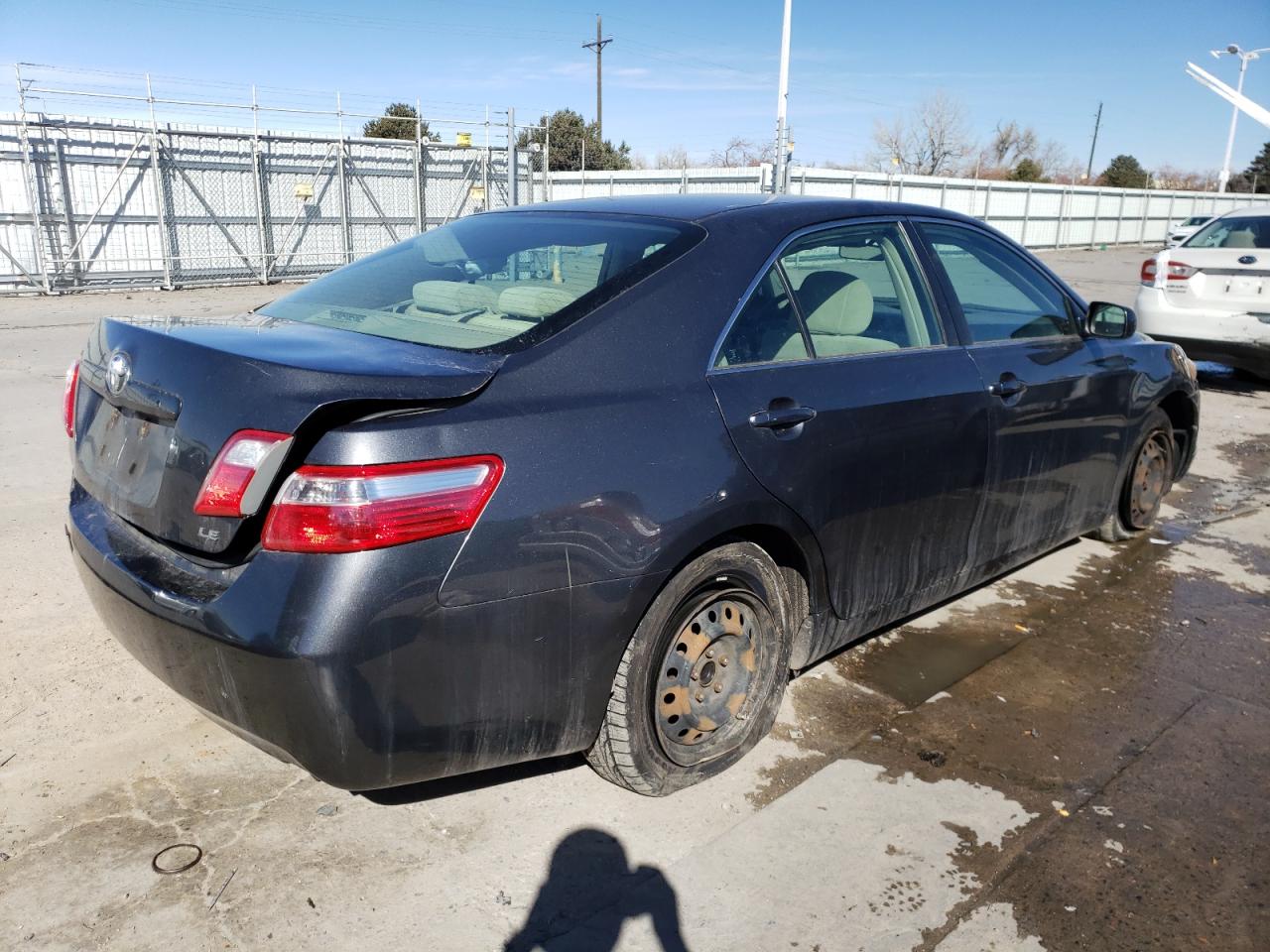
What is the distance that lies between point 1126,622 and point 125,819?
3.86 metres

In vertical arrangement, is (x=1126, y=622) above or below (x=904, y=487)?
below

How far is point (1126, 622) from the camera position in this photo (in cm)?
429

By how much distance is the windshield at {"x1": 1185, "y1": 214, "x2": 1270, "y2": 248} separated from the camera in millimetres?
9555

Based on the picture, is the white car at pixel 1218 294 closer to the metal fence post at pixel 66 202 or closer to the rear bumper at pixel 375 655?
the rear bumper at pixel 375 655

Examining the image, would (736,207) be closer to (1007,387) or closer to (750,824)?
(1007,387)

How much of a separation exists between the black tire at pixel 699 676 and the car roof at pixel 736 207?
1070mm

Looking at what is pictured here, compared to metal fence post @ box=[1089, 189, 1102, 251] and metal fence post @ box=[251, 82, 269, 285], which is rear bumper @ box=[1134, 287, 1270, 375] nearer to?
metal fence post @ box=[251, 82, 269, 285]

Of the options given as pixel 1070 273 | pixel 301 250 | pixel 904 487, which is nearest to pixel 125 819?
pixel 904 487

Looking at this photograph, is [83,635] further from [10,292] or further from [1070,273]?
[1070,273]

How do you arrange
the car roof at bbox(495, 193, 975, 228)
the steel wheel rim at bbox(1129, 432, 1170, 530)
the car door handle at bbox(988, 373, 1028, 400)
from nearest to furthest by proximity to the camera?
the car roof at bbox(495, 193, 975, 228) < the car door handle at bbox(988, 373, 1028, 400) < the steel wheel rim at bbox(1129, 432, 1170, 530)

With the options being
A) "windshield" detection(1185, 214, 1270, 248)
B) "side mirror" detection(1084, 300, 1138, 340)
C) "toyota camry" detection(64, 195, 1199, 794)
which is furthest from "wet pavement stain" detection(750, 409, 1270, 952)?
"windshield" detection(1185, 214, 1270, 248)

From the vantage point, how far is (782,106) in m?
21.2

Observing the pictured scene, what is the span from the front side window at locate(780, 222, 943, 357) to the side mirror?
1233mm

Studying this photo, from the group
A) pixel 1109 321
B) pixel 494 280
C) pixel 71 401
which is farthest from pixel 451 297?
pixel 1109 321
